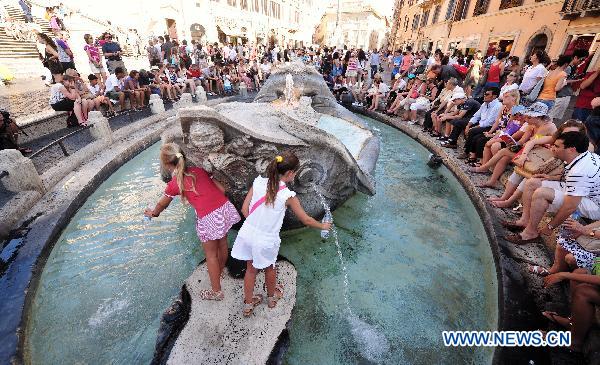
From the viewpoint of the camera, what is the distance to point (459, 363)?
8.01ft

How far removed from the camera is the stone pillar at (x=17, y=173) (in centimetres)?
393

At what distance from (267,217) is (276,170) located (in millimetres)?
410

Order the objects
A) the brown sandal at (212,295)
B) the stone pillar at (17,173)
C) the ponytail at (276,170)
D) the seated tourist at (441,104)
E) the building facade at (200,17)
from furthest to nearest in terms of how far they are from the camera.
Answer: the building facade at (200,17)
the seated tourist at (441,104)
the stone pillar at (17,173)
the brown sandal at (212,295)
the ponytail at (276,170)

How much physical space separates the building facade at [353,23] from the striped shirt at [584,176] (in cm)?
5300

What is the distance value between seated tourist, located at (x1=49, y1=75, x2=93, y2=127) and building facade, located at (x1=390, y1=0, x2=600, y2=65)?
17.1 metres

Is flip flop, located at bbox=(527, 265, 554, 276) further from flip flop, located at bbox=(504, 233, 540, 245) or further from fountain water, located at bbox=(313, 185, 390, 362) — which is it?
fountain water, located at bbox=(313, 185, 390, 362)

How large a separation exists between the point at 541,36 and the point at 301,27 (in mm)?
43738

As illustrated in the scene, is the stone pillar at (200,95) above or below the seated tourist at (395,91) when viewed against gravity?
below

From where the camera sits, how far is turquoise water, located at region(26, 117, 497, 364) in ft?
8.27

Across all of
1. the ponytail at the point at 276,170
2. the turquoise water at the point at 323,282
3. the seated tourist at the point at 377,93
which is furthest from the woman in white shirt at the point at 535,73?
the ponytail at the point at 276,170

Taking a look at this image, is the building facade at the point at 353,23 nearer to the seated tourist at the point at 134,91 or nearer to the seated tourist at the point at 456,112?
the seated tourist at the point at 134,91

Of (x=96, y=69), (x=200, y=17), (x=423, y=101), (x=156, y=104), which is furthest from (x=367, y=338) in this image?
(x=200, y=17)

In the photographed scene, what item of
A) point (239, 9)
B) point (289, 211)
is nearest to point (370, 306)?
point (289, 211)

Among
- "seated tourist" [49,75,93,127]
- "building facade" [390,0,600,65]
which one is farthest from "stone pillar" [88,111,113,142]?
"building facade" [390,0,600,65]
